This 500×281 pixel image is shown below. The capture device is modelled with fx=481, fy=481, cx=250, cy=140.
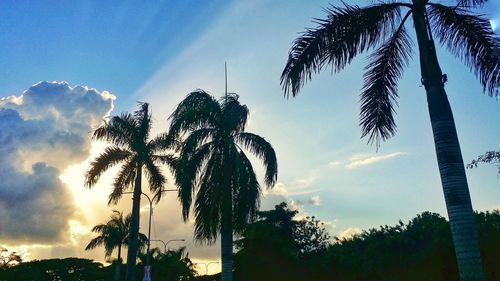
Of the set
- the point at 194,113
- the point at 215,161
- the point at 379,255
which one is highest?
the point at 194,113

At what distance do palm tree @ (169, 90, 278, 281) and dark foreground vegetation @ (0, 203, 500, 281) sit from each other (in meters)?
2.64

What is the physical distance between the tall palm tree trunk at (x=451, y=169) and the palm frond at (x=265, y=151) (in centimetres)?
1290

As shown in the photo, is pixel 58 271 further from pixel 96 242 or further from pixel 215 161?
pixel 215 161

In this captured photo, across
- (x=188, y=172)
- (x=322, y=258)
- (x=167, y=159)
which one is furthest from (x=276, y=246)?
(x=188, y=172)

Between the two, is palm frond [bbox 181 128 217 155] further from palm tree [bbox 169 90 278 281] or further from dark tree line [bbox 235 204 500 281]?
dark tree line [bbox 235 204 500 281]

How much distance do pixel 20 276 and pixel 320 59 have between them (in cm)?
5983

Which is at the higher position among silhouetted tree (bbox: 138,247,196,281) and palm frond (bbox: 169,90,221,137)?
palm frond (bbox: 169,90,221,137)

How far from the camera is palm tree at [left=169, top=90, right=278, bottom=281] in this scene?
838 inches

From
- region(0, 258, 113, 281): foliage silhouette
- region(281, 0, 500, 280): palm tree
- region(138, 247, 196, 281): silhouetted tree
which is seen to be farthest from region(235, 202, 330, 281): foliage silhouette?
region(281, 0, 500, 280): palm tree

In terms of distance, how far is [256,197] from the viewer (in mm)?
22141

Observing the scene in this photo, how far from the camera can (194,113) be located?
23062 millimetres

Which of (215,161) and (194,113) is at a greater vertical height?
(194,113)

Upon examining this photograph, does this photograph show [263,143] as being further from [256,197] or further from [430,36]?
[430,36]

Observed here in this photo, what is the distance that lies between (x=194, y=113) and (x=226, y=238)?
6.11m
